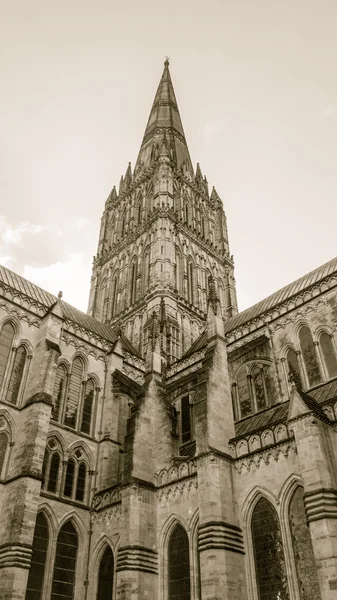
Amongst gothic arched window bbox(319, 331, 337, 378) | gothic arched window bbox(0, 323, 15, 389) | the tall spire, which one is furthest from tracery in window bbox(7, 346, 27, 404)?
the tall spire

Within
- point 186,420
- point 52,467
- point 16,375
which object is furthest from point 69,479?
point 186,420

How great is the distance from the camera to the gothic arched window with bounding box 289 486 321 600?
13.6 m

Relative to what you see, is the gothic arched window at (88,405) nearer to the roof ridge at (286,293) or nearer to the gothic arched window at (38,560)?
the gothic arched window at (38,560)

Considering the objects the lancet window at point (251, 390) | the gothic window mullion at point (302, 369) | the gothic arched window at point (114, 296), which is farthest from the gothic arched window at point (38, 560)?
the gothic arched window at point (114, 296)

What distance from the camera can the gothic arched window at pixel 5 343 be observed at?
21334 mm

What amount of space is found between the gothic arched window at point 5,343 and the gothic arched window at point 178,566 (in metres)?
9.30

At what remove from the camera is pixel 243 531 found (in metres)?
15.7

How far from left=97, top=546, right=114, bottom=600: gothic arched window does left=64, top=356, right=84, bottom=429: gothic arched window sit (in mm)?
5617

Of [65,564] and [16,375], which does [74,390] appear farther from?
[65,564]

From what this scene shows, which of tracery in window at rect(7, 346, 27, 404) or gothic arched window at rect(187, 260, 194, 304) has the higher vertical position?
gothic arched window at rect(187, 260, 194, 304)

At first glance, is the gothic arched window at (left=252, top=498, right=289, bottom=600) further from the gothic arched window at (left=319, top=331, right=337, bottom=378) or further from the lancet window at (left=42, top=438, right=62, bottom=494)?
the lancet window at (left=42, top=438, right=62, bottom=494)

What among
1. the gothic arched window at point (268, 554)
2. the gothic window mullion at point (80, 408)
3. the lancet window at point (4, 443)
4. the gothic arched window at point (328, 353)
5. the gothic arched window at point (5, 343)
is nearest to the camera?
the gothic arched window at point (268, 554)

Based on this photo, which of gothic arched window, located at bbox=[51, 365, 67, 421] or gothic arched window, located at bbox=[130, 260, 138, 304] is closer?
gothic arched window, located at bbox=[51, 365, 67, 421]

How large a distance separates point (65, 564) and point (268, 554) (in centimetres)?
863
